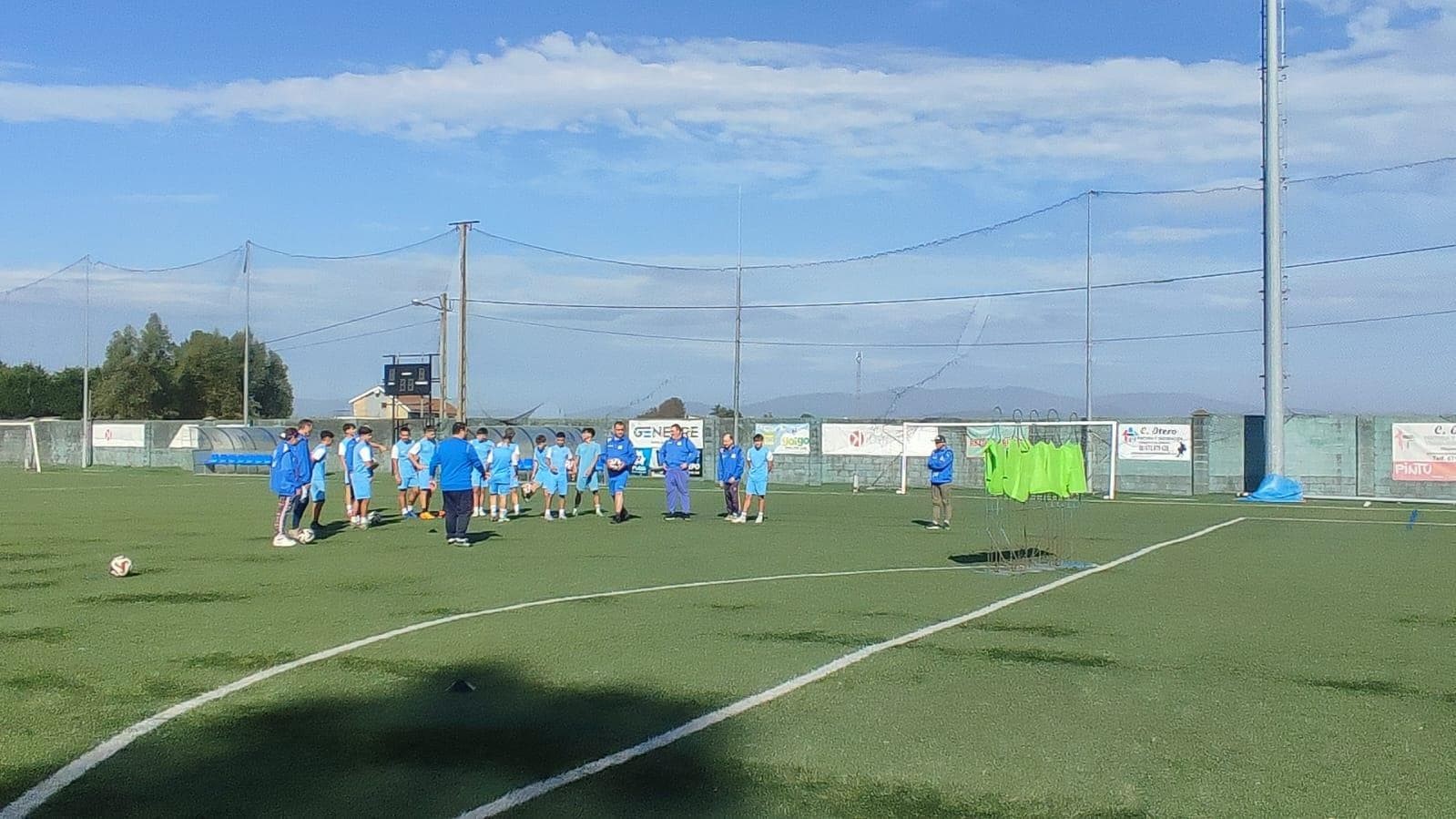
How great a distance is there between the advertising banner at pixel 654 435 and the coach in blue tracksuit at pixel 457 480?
75.4 feet

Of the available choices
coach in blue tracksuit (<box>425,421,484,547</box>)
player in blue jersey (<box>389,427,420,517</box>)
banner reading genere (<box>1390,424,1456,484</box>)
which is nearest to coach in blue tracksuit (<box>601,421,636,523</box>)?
player in blue jersey (<box>389,427,420,517</box>)

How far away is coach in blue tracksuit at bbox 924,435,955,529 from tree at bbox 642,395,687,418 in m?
24.7

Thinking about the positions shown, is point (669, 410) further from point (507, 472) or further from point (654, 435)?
point (507, 472)

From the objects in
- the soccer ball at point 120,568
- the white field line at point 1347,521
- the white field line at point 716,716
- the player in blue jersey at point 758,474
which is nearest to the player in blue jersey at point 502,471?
the player in blue jersey at point 758,474

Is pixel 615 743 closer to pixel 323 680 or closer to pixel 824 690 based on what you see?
pixel 824 690

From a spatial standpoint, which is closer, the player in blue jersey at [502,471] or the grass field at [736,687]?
the grass field at [736,687]

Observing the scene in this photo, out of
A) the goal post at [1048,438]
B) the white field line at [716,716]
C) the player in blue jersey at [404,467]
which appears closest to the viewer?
the white field line at [716,716]

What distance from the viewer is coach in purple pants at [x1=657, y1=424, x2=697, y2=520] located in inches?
897

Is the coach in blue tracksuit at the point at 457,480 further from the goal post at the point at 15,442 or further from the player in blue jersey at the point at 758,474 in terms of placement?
the goal post at the point at 15,442

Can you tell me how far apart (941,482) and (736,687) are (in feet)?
44.7

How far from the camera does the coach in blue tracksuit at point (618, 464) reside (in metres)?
22.4

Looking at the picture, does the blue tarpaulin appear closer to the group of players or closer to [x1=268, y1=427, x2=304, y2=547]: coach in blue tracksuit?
the group of players

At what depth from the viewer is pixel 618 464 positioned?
75.0ft

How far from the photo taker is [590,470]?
2428cm
